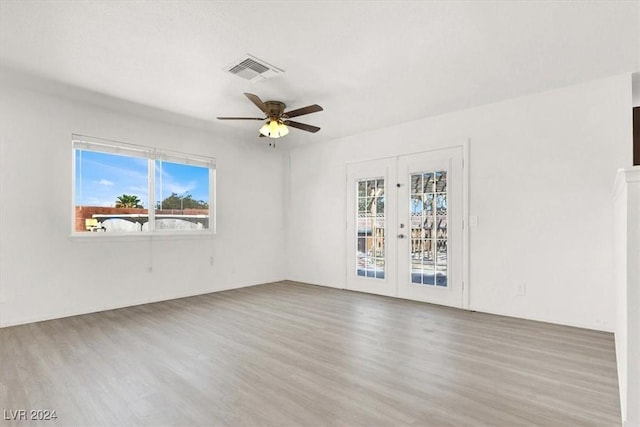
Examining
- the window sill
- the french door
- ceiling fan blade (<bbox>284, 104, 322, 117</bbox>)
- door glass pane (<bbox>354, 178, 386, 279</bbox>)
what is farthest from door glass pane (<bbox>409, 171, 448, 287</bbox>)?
the window sill

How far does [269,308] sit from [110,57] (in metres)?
3.37

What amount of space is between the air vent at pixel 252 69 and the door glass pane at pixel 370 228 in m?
2.75

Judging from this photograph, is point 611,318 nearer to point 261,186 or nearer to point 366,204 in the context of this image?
point 366,204

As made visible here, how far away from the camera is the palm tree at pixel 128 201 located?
16.2ft

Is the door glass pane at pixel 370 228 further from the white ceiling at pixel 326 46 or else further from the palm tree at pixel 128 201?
the palm tree at pixel 128 201

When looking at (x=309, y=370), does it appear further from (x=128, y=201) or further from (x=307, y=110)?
(x=128, y=201)

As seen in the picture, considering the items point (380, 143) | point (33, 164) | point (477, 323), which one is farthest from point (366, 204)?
point (33, 164)

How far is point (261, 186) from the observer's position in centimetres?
675

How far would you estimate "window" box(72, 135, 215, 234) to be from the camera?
4621mm

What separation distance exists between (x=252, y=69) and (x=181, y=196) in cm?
292

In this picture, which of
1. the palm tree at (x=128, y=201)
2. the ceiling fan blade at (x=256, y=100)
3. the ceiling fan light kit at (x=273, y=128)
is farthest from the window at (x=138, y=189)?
the ceiling fan blade at (x=256, y=100)

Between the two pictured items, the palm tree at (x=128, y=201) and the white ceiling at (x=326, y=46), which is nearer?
the white ceiling at (x=326, y=46)

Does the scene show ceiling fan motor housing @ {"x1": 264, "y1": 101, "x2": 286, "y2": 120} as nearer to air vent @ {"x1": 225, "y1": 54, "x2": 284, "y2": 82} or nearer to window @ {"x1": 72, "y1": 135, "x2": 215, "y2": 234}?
air vent @ {"x1": 225, "y1": 54, "x2": 284, "y2": 82}

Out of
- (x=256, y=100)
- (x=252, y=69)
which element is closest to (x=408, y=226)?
(x=256, y=100)
